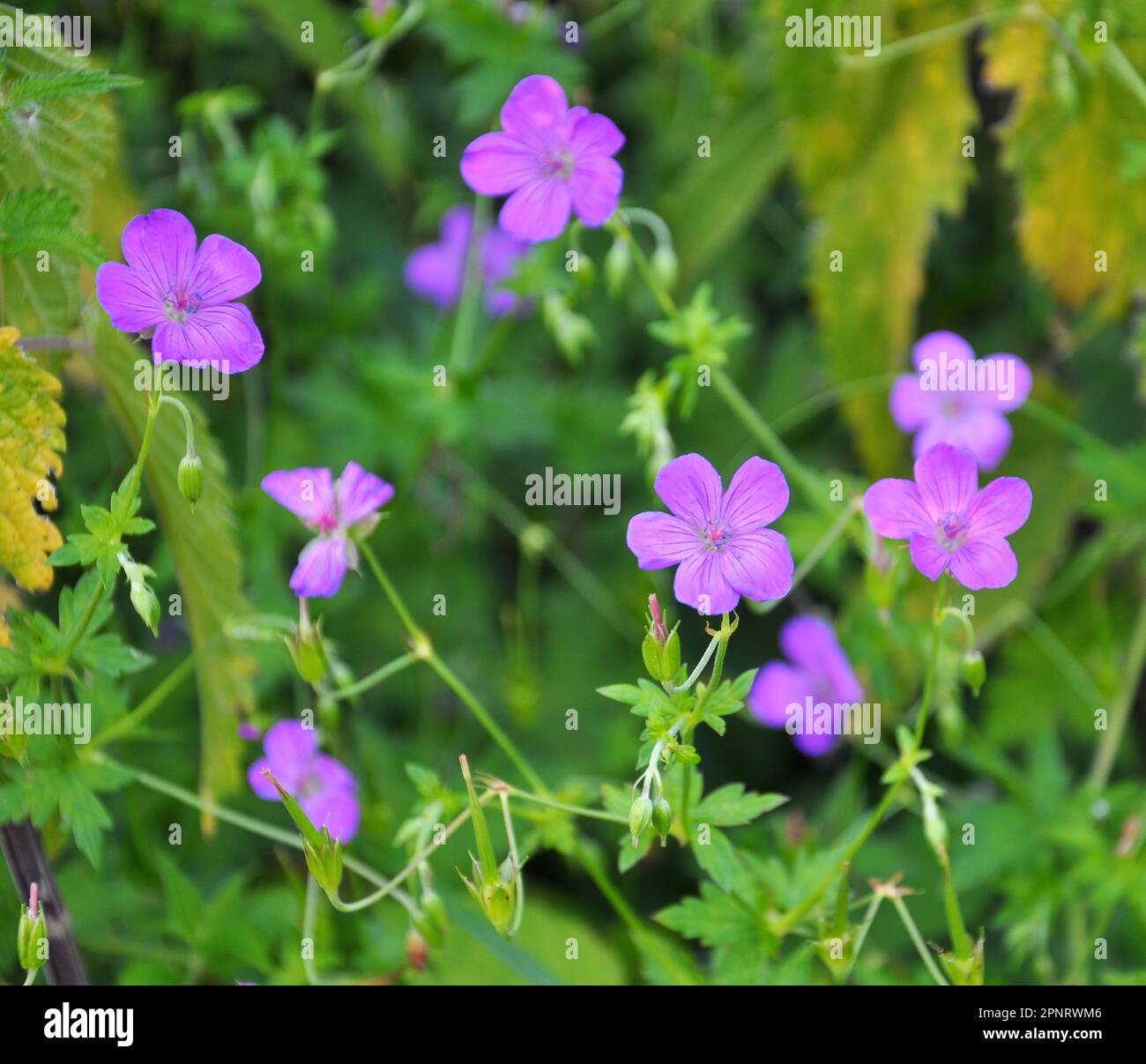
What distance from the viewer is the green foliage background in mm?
1430

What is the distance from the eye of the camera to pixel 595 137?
3.74ft

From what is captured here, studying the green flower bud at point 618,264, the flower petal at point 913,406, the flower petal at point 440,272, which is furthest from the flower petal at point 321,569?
the flower petal at point 440,272

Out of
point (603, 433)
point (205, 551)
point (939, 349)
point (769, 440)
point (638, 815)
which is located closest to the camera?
point (638, 815)

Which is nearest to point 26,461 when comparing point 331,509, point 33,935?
point 331,509

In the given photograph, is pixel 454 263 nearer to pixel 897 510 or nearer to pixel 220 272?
pixel 220 272

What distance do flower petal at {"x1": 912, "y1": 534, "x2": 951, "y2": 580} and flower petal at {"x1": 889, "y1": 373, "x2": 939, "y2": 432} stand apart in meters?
0.78

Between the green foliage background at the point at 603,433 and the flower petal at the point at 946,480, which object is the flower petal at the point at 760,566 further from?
the green foliage background at the point at 603,433

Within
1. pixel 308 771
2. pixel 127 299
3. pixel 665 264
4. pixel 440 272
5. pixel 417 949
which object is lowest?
pixel 417 949

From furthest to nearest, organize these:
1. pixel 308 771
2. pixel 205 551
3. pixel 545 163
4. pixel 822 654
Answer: pixel 822 654 < pixel 308 771 < pixel 205 551 < pixel 545 163

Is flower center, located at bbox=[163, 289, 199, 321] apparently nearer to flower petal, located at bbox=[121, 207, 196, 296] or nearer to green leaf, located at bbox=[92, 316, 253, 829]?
flower petal, located at bbox=[121, 207, 196, 296]

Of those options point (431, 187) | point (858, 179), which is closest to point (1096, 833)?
point (858, 179)

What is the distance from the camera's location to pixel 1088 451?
1678mm

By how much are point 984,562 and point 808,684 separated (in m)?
0.94

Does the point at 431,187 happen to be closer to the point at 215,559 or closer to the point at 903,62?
the point at 903,62
